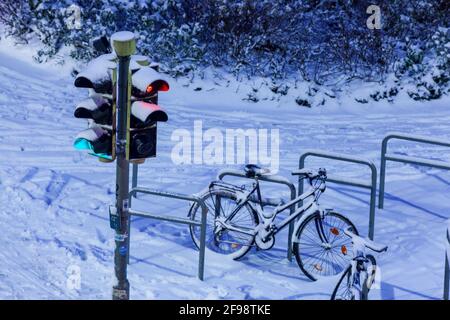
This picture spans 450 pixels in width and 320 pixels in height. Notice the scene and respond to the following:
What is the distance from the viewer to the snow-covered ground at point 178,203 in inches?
384

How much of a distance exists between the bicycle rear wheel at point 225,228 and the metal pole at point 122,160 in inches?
62.7

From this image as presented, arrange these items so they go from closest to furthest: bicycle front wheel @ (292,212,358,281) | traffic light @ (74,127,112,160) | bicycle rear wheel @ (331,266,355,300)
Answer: traffic light @ (74,127,112,160)
bicycle rear wheel @ (331,266,355,300)
bicycle front wheel @ (292,212,358,281)

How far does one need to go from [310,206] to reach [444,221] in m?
2.09

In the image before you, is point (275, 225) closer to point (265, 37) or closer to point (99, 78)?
point (99, 78)

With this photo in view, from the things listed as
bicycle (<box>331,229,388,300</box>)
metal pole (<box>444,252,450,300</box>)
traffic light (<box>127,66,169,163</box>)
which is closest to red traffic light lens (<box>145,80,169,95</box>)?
traffic light (<box>127,66,169,163</box>)

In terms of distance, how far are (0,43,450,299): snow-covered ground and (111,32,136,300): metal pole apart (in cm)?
66

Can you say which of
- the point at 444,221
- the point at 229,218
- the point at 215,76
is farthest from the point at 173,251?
the point at 215,76

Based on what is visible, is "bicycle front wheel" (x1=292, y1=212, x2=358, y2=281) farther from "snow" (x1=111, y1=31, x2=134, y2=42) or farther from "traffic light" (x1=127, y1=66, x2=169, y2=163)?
"snow" (x1=111, y1=31, x2=134, y2=42)

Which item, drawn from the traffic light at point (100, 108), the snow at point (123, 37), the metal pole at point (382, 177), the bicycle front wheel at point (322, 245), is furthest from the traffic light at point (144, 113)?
the metal pole at point (382, 177)

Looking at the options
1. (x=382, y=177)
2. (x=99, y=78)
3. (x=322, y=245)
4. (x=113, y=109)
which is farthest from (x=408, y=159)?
(x=99, y=78)

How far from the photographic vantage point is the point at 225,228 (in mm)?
10281

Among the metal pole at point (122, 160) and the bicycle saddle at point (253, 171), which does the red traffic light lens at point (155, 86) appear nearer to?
the metal pole at point (122, 160)

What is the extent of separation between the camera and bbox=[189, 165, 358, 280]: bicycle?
9977 mm

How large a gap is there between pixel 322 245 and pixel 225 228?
0.93 meters
